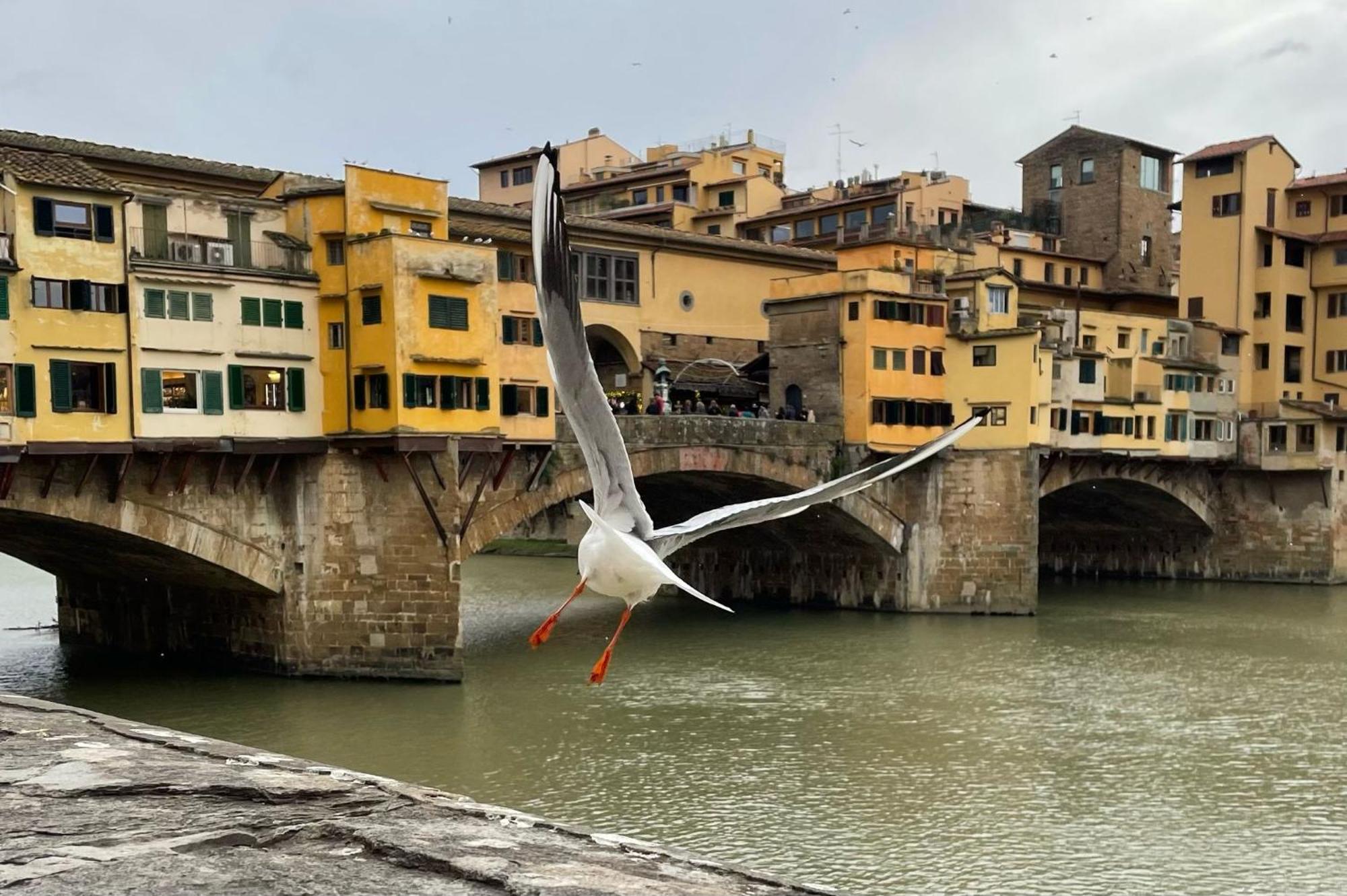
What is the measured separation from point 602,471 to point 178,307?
Result: 20.0 metres

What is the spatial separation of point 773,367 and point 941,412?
5478mm

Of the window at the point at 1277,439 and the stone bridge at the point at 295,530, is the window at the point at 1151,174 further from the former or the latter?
the stone bridge at the point at 295,530

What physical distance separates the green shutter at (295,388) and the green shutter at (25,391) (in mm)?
5031

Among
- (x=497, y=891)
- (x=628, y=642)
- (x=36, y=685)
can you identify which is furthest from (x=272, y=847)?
(x=628, y=642)

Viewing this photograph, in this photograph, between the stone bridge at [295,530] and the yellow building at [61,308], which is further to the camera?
the stone bridge at [295,530]

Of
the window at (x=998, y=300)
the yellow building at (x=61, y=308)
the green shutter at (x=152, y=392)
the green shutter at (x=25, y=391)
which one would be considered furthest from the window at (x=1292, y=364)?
the green shutter at (x=25, y=391)

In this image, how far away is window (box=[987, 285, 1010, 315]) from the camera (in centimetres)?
4272

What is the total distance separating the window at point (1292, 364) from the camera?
2108 inches

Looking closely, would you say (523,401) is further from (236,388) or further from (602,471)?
(602,471)

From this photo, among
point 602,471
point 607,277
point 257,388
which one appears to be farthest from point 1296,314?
point 602,471

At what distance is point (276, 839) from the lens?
8.87 meters

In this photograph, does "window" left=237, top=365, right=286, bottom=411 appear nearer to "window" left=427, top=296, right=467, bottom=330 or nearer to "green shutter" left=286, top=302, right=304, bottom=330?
"green shutter" left=286, top=302, right=304, bottom=330

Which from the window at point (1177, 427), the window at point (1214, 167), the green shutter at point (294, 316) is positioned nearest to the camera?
the green shutter at point (294, 316)

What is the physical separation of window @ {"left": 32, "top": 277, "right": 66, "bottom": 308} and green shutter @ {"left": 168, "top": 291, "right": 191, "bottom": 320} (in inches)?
82.6
